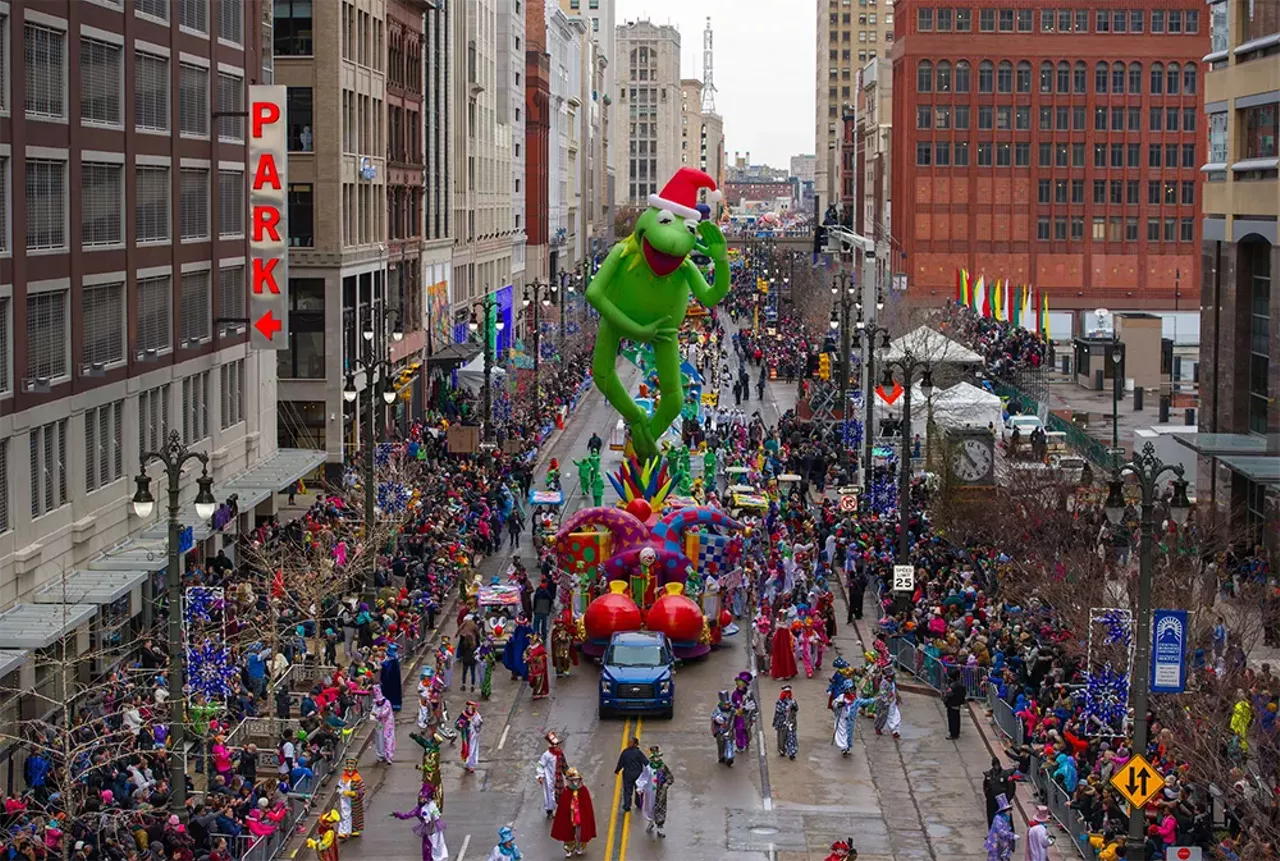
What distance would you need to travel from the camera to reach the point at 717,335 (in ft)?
431

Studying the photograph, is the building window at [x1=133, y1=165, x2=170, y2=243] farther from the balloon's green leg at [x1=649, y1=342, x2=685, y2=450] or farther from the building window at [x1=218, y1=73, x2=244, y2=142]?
the balloon's green leg at [x1=649, y1=342, x2=685, y2=450]

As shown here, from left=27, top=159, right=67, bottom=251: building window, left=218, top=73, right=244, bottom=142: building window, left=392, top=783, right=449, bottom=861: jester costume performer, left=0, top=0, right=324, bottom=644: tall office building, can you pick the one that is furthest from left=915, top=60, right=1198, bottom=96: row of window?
left=392, top=783, right=449, bottom=861: jester costume performer

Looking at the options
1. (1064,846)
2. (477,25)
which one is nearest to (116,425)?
(1064,846)

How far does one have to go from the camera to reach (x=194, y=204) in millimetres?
51625

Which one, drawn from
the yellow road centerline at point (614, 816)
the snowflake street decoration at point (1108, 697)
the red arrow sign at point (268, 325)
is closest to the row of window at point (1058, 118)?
the red arrow sign at point (268, 325)

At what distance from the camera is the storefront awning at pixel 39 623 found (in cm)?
3322

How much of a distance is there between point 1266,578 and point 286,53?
1509 inches

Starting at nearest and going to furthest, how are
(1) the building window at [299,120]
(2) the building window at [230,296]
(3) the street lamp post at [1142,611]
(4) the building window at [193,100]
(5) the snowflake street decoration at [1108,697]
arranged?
(3) the street lamp post at [1142,611] → (5) the snowflake street decoration at [1108,697] → (4) the building window at [193,100] → (2) the building window at [230,296] → (1) the building window at [299,120]

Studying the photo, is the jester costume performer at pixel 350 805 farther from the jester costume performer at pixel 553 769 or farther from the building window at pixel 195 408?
the building window at pixel 195 408

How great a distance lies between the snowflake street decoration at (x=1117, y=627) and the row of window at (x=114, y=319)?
19.2 m

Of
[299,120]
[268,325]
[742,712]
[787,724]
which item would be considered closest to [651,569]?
[742,712]

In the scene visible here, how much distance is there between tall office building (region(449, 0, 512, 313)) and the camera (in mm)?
106938

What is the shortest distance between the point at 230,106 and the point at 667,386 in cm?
1498

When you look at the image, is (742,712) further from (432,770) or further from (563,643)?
(563,643)
